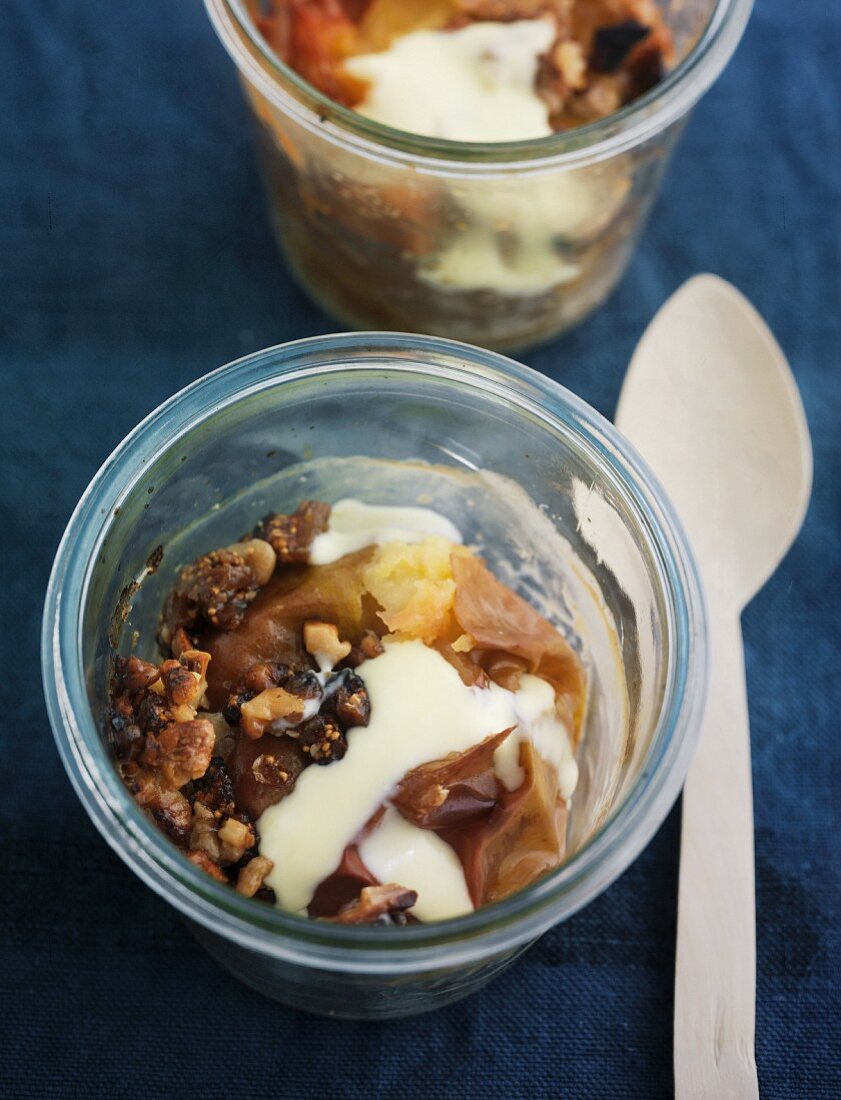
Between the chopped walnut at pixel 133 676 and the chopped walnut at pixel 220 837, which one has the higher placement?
the chopped walnut at pixel 133 676

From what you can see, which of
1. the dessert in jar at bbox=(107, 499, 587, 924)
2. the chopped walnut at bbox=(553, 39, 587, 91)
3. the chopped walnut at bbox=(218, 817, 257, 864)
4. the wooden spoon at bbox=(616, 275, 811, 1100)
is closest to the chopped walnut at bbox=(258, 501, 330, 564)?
the dessert in jar at bbox=(107, 499, 587, 924)

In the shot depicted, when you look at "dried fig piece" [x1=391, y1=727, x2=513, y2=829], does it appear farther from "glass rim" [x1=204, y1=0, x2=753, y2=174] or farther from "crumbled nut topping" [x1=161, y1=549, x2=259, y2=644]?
"glass rim" [x1=204, y1=0, x2=753, y2=174]

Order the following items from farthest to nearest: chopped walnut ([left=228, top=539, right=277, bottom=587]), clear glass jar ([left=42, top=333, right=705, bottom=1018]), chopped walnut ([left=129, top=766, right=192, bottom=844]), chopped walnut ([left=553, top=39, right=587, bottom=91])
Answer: chopped walnut ([left=553, top=39, right=587, bottom=91])
chopped walnut ([left=228, top=539, right=277, bottom=587])
chopped walnut ([left=129, top=766, right=192, bottom=844])
clear glass jar ([left=42, top=333, right=705, bottom=1018])

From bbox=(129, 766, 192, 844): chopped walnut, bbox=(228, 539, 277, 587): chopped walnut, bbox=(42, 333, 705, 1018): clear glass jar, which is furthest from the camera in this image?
bbox=(228, 539, 277, 587): chopped walnut

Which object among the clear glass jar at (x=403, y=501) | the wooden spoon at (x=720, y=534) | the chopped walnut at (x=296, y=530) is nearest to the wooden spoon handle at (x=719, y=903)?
the wooden spoon at (x=720, y=534)

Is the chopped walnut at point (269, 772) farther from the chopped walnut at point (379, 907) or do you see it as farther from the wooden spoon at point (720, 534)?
the wooden spoon at point (720, 534)

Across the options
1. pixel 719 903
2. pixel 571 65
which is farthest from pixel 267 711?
pixel 571 65
